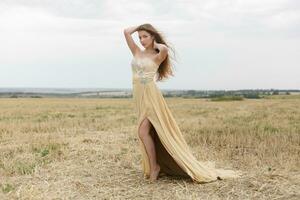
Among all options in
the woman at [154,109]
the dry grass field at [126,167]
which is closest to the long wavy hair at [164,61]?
the woman at [154,109]

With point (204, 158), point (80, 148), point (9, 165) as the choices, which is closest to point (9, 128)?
point (80, 148)

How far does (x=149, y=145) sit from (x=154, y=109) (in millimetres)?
513

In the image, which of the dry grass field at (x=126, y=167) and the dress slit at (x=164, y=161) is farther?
the dress slit at (x=164, y=161)

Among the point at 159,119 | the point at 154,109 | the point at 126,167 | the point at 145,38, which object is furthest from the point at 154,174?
the point at 145,38

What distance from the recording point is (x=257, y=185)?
21.5 ft

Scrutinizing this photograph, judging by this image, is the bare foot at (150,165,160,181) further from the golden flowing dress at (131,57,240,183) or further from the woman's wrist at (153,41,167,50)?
the woman's wrist at (153,41,167,50)

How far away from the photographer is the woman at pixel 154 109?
681cm

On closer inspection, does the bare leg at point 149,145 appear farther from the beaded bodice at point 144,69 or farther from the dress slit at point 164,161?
the beaded bodice at point 144,69

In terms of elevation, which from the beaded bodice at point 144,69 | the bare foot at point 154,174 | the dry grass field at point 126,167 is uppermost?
the beaded bodice at point 144,69

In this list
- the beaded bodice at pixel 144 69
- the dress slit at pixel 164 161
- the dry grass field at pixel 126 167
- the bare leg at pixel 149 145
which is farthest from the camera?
the dress slit at pixel 164 161

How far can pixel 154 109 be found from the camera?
6.81 meters

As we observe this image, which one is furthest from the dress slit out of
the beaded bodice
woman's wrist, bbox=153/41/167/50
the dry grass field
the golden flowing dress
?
woman's wrist, bbox=153/41/167/50

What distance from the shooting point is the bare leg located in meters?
6.88

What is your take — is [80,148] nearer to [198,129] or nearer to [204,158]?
[204,158]
